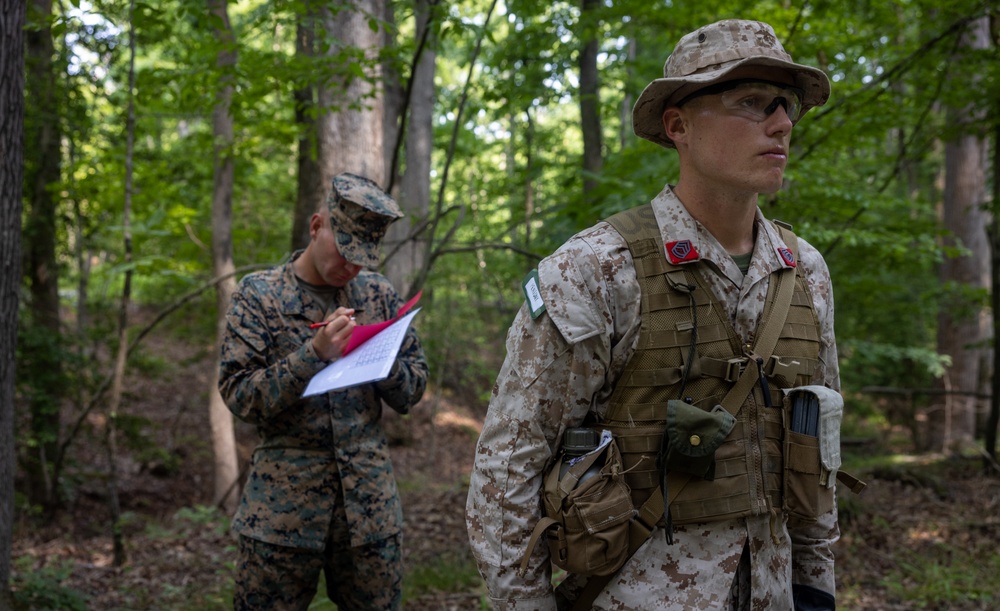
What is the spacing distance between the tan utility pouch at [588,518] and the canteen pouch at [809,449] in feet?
1.40

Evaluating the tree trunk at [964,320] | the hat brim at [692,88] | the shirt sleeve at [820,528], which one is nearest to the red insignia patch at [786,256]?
the shirt sleeve at [820,528]

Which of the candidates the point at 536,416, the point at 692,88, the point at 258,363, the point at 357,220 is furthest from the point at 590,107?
the point at 536,416

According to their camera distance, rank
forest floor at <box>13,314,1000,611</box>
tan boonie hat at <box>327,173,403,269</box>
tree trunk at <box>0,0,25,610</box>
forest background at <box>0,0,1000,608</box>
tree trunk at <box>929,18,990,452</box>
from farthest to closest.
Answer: tree trunk at <box>929,18,990,452</box> → forest background at <box>0,0,1000,608</box> → forest floor at <box>13,314,1000,611</box> → tree trunk at <box>0,0,25,610</box> → tan boonie hat at <box>327,173,403,269</box>

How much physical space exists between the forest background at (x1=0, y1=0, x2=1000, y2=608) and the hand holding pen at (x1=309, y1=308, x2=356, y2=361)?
1.78m

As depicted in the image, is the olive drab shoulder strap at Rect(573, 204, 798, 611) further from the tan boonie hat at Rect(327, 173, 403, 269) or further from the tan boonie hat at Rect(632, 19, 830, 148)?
the tan boonie hat at Rect(327, 173, 403, 269)

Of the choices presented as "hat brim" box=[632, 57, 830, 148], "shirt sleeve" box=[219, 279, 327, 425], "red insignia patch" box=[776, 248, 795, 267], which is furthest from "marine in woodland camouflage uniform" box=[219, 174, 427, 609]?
"red insignia patch" box=[776, 248, 795, 267]

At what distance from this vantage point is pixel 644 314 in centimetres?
181

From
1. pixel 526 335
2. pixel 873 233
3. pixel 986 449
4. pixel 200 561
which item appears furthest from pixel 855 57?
pixel 200 561

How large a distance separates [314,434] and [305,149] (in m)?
4.96

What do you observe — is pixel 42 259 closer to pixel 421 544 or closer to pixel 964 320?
pixel 421 544

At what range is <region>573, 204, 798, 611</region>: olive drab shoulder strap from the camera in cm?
179

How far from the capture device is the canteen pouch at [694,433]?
5.64ft

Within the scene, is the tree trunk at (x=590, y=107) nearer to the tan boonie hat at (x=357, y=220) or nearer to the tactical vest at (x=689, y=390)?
the tan boonie hat at (x=357, y=220)

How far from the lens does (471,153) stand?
11.8m
